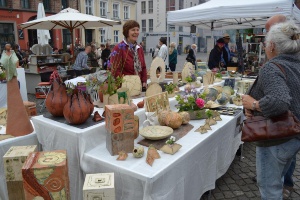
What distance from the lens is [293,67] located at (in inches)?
56.9

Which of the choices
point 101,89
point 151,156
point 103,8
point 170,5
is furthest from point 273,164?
point 170,5

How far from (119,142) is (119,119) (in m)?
0.16

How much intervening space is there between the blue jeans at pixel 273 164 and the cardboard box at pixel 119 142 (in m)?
0.81

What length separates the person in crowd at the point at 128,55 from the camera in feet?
8.36

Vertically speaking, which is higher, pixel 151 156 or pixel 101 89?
pixel 101 89

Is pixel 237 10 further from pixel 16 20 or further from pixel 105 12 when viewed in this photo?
pixel 105 12

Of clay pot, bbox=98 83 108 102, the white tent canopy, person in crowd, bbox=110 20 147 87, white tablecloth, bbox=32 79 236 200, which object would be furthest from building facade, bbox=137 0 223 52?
white tablecloth, bbox=32 79 236 200

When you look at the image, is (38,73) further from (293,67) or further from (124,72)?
(293,67)

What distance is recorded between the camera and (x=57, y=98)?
1.96m

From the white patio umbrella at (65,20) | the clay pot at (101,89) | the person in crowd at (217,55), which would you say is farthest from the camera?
the white patio umbrella at (65,20)

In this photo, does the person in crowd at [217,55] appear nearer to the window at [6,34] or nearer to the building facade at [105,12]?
the window at [6,34]

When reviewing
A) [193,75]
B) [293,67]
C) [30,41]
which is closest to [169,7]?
[30,41]

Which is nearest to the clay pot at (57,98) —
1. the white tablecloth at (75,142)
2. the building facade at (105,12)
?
the white tablecloth at (75,142)

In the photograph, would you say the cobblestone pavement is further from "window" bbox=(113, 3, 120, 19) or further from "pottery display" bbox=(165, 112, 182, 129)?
"window" bbox=(113, 3, 120, 19)
